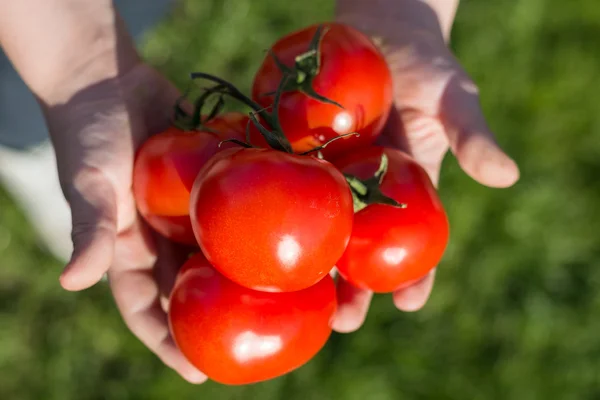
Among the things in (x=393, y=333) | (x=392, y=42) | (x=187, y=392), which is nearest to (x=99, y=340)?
(x=187, y=392)

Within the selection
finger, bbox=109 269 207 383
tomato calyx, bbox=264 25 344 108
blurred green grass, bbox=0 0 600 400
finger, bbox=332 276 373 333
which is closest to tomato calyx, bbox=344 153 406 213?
tomato calyx, bbox=264 25 344 108

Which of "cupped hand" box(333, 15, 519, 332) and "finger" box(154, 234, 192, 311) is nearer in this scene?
"cupped hand" box(333, 15, 519, 332)

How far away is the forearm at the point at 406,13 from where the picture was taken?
2.71 m

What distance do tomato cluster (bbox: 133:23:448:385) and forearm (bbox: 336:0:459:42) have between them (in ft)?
2.16

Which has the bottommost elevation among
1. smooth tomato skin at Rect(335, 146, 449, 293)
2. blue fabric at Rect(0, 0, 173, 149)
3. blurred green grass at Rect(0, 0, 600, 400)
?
blurred green grass at Rect(0, 0, 600, 400)

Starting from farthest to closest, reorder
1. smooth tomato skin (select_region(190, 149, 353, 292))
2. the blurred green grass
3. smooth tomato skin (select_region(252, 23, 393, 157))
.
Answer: the blurred green grass → smooth tomato skin (select_region(252, 23, 393, 157)) → smooth tomato skin (select_region(190, 149, 353, 292))

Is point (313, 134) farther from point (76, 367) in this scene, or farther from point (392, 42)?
point (76, 367)

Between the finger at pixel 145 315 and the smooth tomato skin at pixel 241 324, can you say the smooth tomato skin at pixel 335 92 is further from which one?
the finger at pixel 145 315

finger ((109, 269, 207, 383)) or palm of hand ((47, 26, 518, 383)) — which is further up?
palm of hand ((47, 26, 518, 383))

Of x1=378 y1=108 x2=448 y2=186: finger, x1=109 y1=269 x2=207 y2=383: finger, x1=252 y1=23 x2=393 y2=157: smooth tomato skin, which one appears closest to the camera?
x1=252 y1=23 x2=393 y2=157: smooth tomato skin

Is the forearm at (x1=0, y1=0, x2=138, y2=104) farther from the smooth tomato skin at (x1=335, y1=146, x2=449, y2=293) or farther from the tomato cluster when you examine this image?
the smooth tomato skin at (x1=335, y1=146, x2=449, y2=293)

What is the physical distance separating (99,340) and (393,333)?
4.85 feet

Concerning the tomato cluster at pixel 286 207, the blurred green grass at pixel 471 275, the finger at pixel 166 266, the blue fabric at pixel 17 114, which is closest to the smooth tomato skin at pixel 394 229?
the tomato cluster at pixel 286 207

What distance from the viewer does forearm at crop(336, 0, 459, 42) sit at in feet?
8.91
